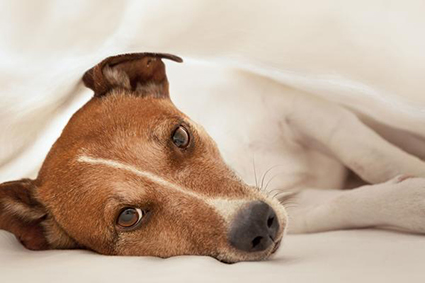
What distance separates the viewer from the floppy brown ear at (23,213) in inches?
65.8

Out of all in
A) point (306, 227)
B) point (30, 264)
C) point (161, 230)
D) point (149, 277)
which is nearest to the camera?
point (149, 277)

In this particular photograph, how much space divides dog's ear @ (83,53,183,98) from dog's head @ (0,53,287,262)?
0.08 metres

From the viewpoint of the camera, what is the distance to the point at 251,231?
1487 mm

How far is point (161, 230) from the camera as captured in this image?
5.30ft

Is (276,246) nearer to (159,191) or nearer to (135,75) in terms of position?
(159,191)

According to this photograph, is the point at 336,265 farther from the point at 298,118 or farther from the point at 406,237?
the point at 298,118

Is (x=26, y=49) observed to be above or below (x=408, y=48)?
above

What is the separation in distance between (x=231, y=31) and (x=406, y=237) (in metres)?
0.73

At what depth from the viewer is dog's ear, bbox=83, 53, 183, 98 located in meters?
1.90

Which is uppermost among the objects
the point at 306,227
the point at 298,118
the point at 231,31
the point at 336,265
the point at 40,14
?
the point at 40,14

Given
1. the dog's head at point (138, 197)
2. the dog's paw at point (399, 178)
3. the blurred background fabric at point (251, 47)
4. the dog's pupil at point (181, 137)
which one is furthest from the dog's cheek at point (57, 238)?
the dog's paw at point (399, 178)

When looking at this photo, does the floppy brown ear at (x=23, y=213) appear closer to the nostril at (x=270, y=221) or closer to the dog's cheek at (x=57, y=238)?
the dog's cheek at (x=57, y=238)

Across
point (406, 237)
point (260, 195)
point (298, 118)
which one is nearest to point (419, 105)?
point (406, 237)

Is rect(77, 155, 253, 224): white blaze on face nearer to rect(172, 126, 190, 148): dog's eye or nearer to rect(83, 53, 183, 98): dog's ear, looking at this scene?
rect(172, 126, 190, 148): dog's eye
